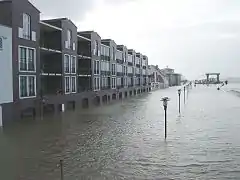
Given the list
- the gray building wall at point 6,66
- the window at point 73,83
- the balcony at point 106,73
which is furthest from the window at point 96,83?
the gray building wall at point 6,66

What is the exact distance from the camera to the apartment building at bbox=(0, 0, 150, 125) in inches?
1229

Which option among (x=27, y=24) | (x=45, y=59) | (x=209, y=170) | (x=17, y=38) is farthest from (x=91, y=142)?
(x=45, y=59)

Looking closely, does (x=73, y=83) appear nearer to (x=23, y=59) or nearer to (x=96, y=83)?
(x=96, y=83)

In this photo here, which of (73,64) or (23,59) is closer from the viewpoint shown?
(23,59)

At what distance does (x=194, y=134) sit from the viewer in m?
22.5

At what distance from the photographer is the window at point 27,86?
33094mm

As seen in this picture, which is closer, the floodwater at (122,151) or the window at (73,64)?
the floodwater at (122,151)

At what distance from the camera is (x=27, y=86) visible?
3422 centimetres

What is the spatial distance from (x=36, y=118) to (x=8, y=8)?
10757mm

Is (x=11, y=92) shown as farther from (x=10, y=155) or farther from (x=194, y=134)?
(x=194, y=134)

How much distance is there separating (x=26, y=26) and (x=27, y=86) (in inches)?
233

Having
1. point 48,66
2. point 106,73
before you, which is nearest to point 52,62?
point 48,66

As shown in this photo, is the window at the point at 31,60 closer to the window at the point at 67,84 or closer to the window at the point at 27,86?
the window at the point at 27,86

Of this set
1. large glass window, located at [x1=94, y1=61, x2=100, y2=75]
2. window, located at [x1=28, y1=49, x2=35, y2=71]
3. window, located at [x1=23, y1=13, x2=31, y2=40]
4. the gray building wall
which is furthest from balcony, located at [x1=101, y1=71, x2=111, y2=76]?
the gray building wall
